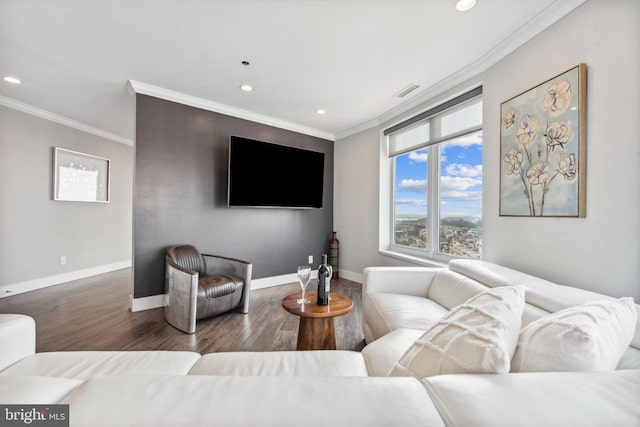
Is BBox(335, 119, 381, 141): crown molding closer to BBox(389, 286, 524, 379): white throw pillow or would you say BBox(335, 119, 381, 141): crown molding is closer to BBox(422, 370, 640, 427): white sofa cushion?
BBox(389, 286, 524, 379): white throw pillow

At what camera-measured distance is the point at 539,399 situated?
0.53m

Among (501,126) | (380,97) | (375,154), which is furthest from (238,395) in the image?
(375,154)

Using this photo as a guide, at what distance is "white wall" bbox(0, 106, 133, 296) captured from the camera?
11.2ft

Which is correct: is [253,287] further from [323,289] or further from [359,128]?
[359,128]

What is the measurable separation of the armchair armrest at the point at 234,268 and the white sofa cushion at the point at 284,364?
68.8 inches

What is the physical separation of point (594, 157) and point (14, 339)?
316 centimetres

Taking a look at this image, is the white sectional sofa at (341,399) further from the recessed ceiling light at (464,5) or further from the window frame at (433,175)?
the window frame at (433,175)

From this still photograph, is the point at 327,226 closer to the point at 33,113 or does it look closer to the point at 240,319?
the point at 240,319

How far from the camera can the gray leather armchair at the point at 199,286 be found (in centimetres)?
246

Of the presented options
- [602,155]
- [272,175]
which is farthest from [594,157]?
[272,175]

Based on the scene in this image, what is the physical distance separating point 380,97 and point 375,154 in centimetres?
98

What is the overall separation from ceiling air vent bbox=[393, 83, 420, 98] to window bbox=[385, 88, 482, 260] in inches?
14.8

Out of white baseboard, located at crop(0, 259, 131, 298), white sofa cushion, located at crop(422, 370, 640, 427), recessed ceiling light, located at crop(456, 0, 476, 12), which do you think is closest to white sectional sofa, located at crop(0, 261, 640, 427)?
white sofa cushion, located at crop(422, 370, 640, 427)

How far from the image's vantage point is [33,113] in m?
3.66
